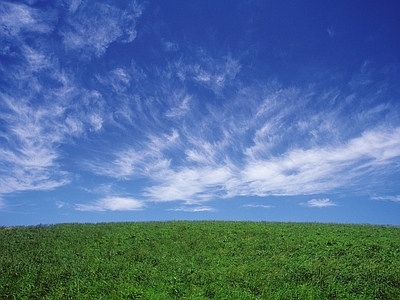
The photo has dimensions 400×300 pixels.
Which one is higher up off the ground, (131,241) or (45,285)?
(131,241)

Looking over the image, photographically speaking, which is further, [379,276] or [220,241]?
[220,241]

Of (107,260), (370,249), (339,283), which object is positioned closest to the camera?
(339,283)

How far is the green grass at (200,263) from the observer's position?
51.4 feet

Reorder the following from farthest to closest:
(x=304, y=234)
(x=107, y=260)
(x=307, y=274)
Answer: (x=304, y=234) < (x=107, y=260) < (x=307, y=274)

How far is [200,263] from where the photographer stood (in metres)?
20.7

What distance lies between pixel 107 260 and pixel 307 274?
13.4 m

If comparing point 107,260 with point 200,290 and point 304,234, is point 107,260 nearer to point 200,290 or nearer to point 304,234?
point 200,290

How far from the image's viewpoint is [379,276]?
17.3m

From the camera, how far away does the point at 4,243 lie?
89.4 feet

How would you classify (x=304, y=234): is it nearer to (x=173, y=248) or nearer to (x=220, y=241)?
(x=220, y=241)

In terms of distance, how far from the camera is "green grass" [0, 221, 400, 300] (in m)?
15.7

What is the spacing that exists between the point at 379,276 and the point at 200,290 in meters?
10.5

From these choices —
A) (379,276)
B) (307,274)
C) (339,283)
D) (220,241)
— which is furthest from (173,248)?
(379,276)

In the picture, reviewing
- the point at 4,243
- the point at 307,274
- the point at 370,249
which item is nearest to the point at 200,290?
the point at 307,274
